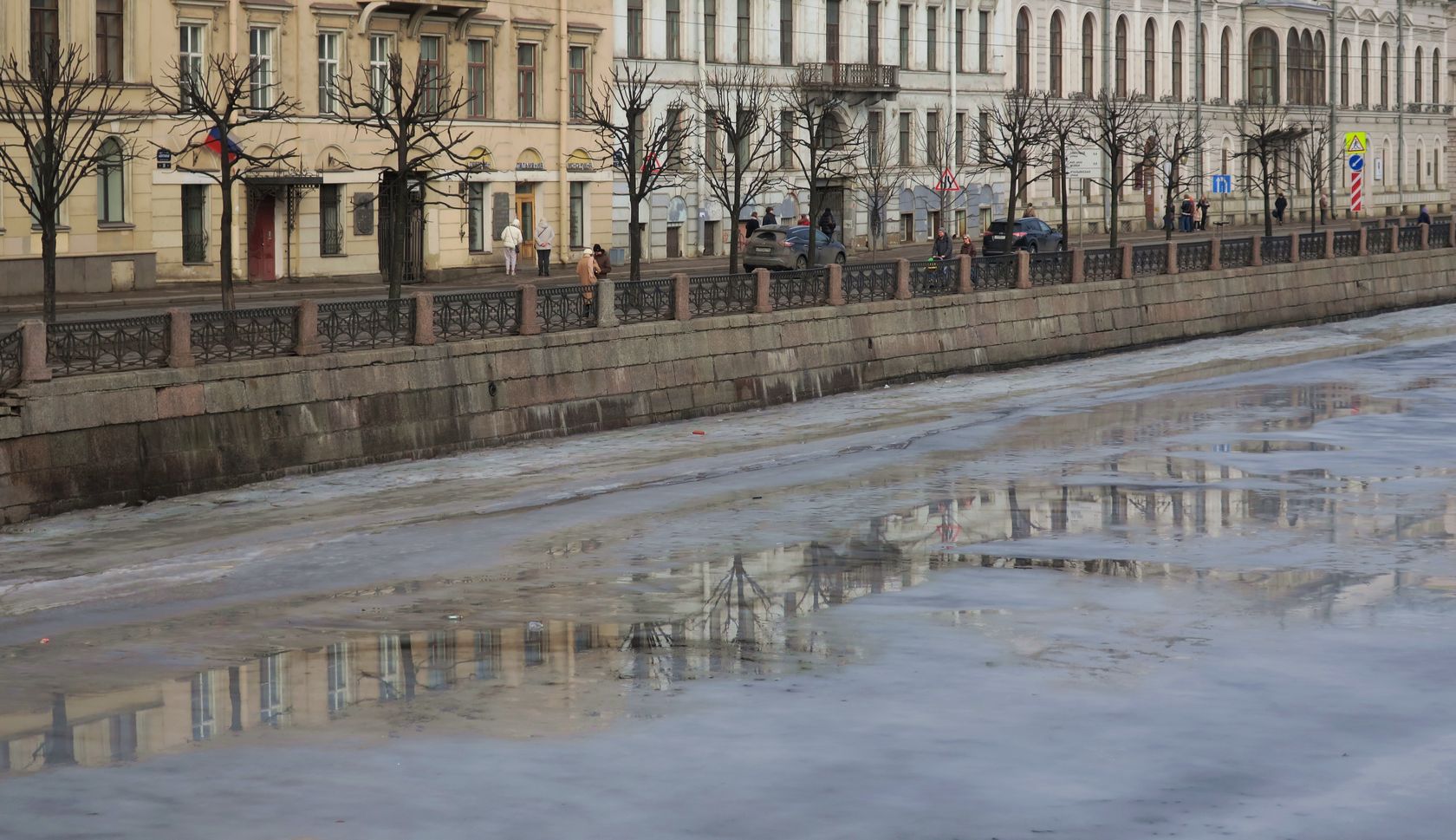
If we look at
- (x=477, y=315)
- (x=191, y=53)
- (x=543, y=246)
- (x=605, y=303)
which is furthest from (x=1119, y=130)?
(x=477, y=315)

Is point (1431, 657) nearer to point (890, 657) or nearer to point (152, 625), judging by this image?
point (890, 657)

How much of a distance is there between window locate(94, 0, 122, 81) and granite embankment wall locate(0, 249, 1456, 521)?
42.9ft

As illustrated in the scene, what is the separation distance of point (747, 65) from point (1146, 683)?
133ft

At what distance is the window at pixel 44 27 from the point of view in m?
35.8

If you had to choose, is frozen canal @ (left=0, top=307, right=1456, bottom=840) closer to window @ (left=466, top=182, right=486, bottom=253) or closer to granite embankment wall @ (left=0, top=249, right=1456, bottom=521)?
granite embankment wall @ (left=0, top=249, right=1456, bottom=521)

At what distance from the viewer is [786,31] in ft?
181

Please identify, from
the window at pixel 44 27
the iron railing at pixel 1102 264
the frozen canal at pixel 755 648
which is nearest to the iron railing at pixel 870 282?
the iron railing at pixel 1102 264

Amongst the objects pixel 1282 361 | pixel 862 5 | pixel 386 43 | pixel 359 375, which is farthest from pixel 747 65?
pixel 359 375

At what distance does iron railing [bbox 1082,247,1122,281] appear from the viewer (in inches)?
1597

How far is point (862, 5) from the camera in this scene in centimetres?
5784

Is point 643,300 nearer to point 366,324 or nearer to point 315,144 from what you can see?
point 366,324

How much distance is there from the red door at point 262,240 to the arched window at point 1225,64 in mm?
43700

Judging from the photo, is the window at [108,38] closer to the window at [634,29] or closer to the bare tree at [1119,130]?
the window at [634,29]

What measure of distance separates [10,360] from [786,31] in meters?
36.0
